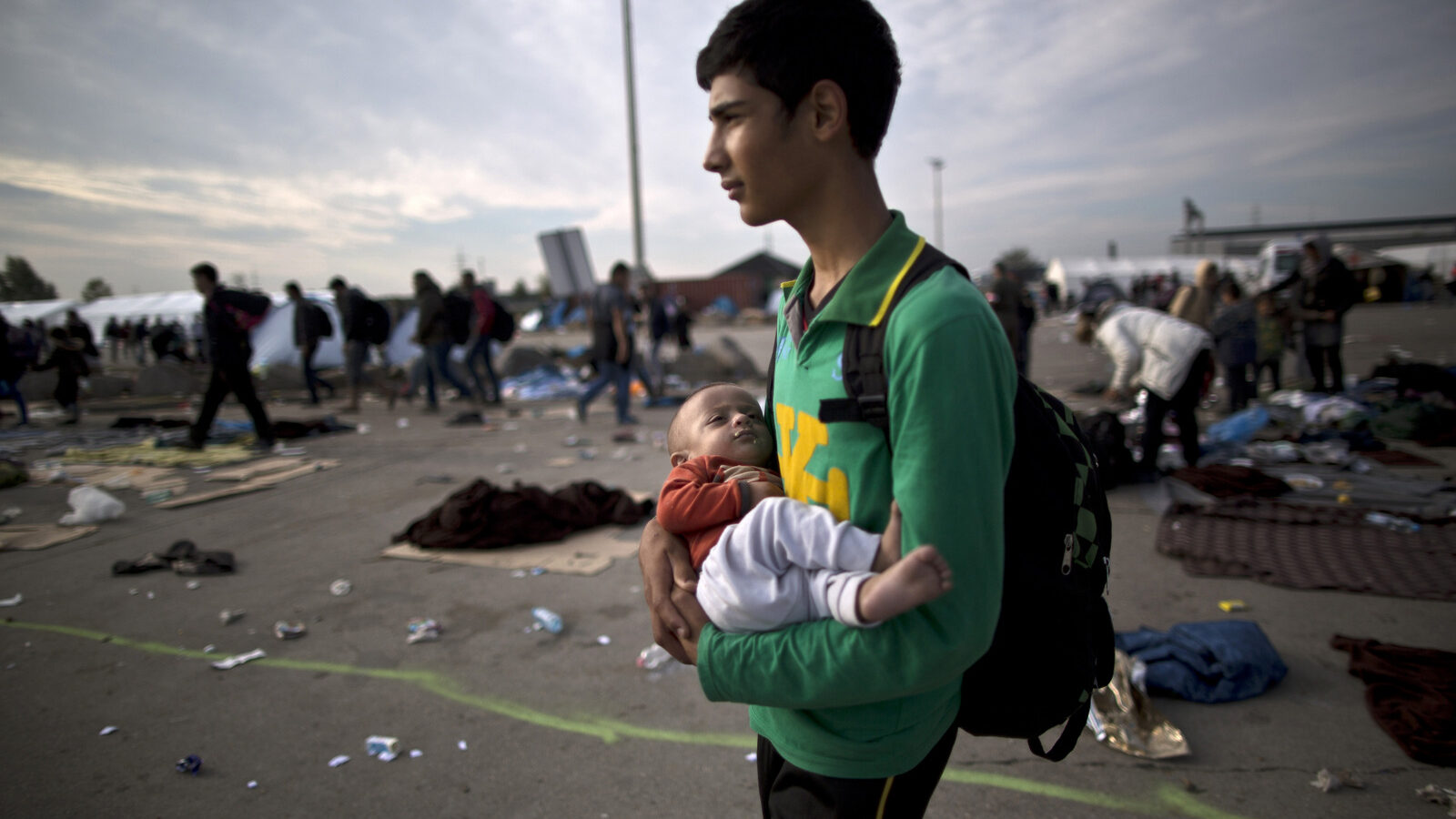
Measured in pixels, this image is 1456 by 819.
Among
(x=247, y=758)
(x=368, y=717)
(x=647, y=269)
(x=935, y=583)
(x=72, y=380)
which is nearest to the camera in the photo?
(x=935, y=583)

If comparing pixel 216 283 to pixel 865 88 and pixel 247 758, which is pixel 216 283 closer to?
pixel 247 758

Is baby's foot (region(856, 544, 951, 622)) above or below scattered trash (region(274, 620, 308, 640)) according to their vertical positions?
above

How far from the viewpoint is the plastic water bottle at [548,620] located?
3820mm

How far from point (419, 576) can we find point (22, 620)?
2.04 metres

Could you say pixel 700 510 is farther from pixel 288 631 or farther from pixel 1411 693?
pixel 288 631

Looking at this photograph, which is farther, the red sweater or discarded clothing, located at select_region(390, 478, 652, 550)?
discarded clothing, located at select_region(390, 478, 652, 550)

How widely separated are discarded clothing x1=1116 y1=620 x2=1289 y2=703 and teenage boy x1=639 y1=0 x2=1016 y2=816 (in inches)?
91.8

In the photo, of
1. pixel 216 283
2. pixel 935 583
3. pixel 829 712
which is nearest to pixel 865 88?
pixel 935 583

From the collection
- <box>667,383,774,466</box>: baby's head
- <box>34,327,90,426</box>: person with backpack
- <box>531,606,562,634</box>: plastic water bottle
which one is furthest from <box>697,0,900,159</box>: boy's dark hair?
<box>34,327,90,426</box>: person with backpack

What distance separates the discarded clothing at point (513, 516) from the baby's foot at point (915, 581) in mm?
4610

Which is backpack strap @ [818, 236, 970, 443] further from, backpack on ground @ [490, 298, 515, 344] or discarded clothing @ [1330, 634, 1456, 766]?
backpack on ground @ [490, 298, 515, 344]

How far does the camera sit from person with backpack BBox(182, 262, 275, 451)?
8086mm

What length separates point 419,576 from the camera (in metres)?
4.59

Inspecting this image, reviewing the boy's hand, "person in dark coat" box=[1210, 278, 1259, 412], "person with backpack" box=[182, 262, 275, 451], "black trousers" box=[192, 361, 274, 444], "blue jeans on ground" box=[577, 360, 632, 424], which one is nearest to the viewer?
the boy's hand
